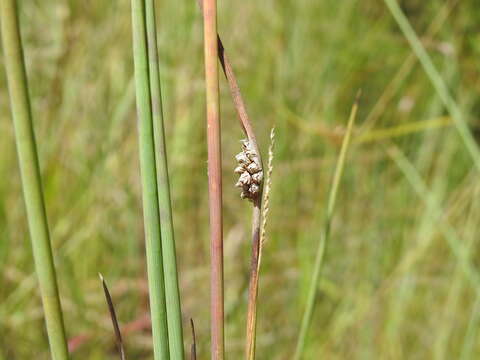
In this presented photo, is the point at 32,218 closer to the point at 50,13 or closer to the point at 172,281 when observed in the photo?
the point at 172,281

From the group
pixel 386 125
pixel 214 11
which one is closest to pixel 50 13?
pixel 386 125

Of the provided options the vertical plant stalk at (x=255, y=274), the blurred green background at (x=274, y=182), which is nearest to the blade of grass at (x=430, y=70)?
the blurred green background at (x=274, y=182)

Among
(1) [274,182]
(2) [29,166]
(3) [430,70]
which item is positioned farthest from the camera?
(1) [274,182]

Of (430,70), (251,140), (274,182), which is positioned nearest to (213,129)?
(251,140)

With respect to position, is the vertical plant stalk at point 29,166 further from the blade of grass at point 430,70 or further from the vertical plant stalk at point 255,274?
the blade of grass at point 430,70

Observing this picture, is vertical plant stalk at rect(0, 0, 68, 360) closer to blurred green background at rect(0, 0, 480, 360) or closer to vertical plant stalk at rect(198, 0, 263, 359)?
vertical plant stalk at rect(198, 0, 263, 359)

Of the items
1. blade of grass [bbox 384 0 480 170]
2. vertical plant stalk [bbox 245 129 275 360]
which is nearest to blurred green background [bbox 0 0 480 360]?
blade of grass [bbox 384 0 480 170]

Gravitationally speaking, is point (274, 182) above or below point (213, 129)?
below

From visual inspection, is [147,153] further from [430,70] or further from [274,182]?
[274,182]

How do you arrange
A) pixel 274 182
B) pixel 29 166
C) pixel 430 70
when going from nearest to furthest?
pixel 29 166
pixel 430 70
pixel 274 182
